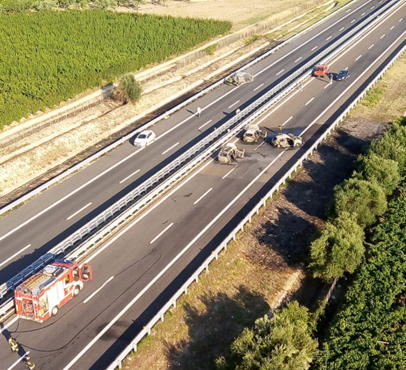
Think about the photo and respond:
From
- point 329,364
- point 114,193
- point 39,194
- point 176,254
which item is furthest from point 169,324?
point 39,194

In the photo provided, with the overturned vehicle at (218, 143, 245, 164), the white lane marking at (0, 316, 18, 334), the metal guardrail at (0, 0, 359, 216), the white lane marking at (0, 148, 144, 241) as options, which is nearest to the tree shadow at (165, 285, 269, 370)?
the white lane marking at (0, 316, 18, 334)

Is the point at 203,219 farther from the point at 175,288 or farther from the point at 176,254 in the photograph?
the point at 175,288

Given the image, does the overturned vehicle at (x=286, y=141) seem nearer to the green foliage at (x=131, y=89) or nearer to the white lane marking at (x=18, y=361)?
the green foliage at (x=131, y=89)

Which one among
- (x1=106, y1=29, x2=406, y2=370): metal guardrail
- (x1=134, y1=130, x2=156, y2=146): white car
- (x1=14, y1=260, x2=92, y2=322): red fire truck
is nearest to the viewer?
(x1=106, y1=29, x2=406, y2=370): metal guardrail

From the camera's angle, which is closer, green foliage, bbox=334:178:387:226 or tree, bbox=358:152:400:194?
green foliage, bbox=334:178:387:226

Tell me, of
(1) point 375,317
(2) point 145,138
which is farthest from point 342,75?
(1) point 375,317

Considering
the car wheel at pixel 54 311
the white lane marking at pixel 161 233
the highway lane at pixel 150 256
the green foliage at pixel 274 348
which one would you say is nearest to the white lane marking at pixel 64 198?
the highway lane at pixel 150 256

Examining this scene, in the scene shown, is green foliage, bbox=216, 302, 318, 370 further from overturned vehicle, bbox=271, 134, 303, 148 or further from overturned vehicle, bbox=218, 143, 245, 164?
overturned vehicle, bbox=271, 134, 303, 148
